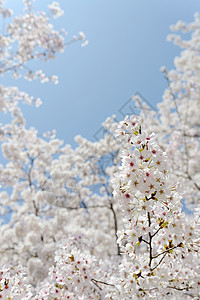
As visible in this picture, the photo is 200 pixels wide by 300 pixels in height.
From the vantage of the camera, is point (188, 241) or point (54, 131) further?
point (54, 131)

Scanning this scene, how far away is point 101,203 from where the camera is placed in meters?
11.6

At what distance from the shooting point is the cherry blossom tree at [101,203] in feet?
6.51

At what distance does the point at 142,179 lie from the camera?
1835 mm

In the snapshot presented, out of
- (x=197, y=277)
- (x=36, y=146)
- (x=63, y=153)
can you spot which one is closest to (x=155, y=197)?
(x=197, y=277)

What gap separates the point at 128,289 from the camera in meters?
2.28

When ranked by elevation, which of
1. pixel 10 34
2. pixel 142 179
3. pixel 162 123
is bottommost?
pixel 142 179

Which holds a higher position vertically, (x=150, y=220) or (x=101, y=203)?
(x=101, y=203)

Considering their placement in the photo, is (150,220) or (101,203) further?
(101,203)

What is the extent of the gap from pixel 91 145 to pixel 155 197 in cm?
947

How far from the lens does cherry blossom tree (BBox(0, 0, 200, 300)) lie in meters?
1.99

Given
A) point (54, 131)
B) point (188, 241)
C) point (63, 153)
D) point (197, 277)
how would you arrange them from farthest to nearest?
point (54, 131) → point (63, 153) → point (197, 277) → point (188, 241)

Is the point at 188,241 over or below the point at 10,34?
below

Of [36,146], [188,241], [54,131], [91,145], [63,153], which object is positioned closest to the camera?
[188,241]

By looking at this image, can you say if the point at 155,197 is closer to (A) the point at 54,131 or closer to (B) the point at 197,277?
(B) the point at 197,277
